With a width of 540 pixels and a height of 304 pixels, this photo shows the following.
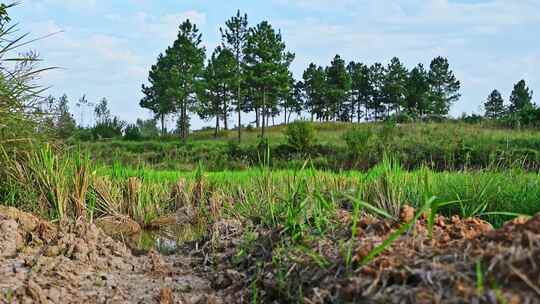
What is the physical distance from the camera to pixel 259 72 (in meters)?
36.1

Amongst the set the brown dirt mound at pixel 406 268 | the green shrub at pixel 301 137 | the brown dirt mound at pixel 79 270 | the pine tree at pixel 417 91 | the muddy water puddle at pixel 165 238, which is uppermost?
the pine tree at pixel 417 91

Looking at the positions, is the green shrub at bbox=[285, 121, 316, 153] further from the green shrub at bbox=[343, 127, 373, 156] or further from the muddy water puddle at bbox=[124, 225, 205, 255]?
the muddy water puddle at bbox=[124, 225, 205, 255]

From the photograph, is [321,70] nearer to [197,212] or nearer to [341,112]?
[341,112]

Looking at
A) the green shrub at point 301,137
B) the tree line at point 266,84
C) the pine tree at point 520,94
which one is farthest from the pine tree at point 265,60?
the pine tree at point 520,94

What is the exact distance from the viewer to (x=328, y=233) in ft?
9.21

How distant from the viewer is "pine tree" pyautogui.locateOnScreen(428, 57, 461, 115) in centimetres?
4606

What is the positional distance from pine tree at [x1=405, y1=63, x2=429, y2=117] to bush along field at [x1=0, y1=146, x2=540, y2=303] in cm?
4029

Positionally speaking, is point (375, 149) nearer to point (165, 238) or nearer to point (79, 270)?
point (165, 238)

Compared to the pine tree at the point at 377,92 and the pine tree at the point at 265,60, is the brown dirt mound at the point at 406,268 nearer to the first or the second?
the pine tree at the point at 265,60

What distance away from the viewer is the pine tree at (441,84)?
151ft

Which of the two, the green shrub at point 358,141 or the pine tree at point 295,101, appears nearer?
the green shrub at point 358,141

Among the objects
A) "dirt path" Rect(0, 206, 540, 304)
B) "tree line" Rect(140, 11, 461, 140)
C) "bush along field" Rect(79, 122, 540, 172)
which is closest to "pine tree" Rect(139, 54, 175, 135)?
"tree line" Rect(140, 11, 461, 140)

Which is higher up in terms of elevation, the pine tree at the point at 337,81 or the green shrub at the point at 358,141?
the pine tree at the point at 337,81

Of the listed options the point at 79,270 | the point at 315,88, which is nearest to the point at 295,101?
the point at 315,88
